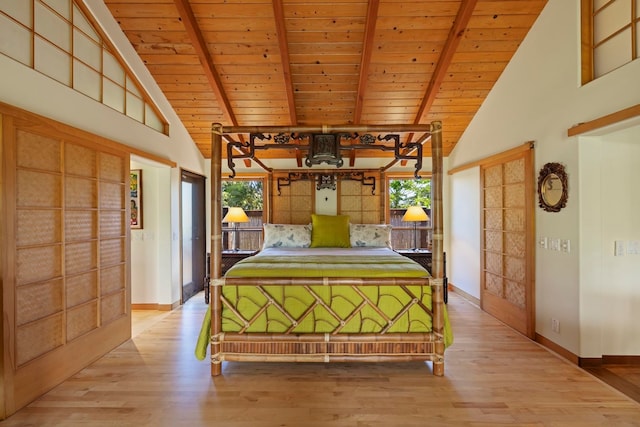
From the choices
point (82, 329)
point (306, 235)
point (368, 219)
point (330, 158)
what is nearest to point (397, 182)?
point (368, 219)

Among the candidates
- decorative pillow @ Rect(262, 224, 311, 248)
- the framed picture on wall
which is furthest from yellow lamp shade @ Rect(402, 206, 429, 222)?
the framed picture on wall

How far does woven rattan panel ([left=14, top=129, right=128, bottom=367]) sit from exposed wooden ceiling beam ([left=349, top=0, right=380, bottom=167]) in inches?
109

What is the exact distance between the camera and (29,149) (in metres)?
2.27

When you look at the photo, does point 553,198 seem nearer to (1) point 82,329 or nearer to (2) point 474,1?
(2) point 474,1

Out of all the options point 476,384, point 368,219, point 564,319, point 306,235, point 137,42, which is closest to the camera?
point 476,384

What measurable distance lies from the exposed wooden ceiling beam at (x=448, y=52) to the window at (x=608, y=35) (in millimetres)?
908

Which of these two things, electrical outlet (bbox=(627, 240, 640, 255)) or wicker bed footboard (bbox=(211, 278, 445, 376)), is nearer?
wicker bed footboard (bbox=(211, 278, 445, 376))

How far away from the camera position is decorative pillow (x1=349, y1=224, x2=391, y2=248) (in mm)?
4762

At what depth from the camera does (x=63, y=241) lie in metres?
2.55

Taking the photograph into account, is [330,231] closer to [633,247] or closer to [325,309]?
[325,309]

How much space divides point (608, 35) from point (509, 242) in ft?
6.90

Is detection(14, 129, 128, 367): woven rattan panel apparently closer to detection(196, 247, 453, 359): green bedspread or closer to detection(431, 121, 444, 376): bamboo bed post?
detection(196, 247, 453, 359): green bedspread

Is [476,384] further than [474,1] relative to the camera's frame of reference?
No

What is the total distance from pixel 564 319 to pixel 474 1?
3.00m
